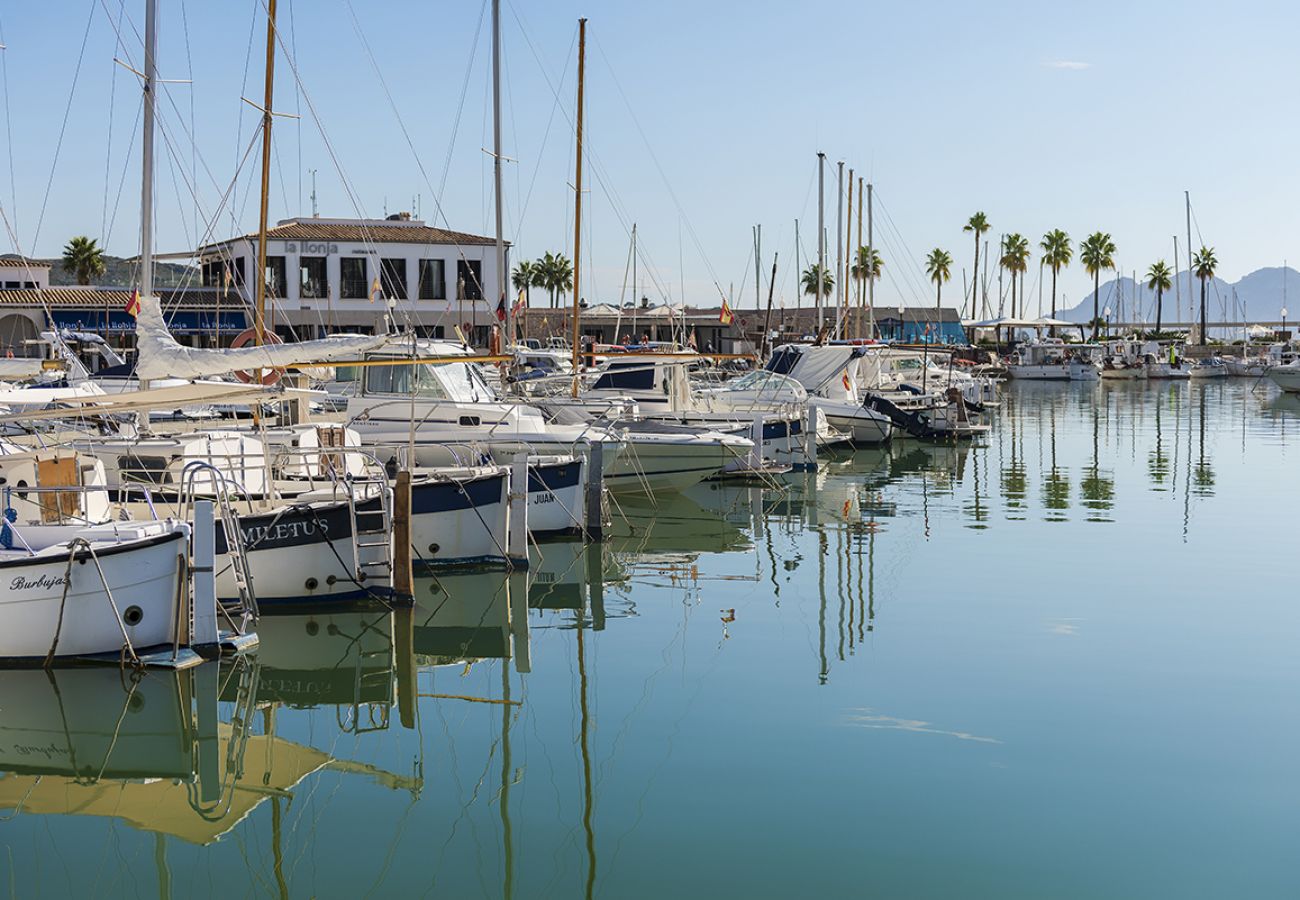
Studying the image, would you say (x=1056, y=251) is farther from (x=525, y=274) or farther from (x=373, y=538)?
(x=373, y=538)

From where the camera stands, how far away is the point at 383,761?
39.2 ft

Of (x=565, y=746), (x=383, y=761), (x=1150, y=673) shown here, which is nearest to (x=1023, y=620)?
(x=1150, y=673)

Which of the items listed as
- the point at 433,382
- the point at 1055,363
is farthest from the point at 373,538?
the point at 1055,363

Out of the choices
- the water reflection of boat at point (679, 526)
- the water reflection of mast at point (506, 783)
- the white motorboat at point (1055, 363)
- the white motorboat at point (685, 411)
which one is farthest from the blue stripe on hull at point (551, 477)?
the white motorboat at point (1055, 363)

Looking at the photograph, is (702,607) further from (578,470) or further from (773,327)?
(773,327)

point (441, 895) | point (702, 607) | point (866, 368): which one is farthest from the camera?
point (866, 368)

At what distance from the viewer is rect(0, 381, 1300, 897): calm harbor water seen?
959cm

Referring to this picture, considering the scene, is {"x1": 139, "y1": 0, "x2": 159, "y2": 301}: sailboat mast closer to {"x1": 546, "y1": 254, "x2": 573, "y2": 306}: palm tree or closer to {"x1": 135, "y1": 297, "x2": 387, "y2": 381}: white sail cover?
{"x1": 135, "y1": 297, "x2": 387, "y2": 381}: white sail cover

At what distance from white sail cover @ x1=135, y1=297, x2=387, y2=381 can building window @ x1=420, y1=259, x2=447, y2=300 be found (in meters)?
48.3

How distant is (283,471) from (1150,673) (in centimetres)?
1192

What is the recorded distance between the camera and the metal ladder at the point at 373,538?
56.5 feet

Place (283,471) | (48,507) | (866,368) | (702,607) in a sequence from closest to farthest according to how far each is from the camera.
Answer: (48,507), (702,607), (283,471), (866,368)

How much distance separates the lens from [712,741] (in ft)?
40.2

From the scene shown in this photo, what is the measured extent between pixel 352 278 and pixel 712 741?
58148mm
